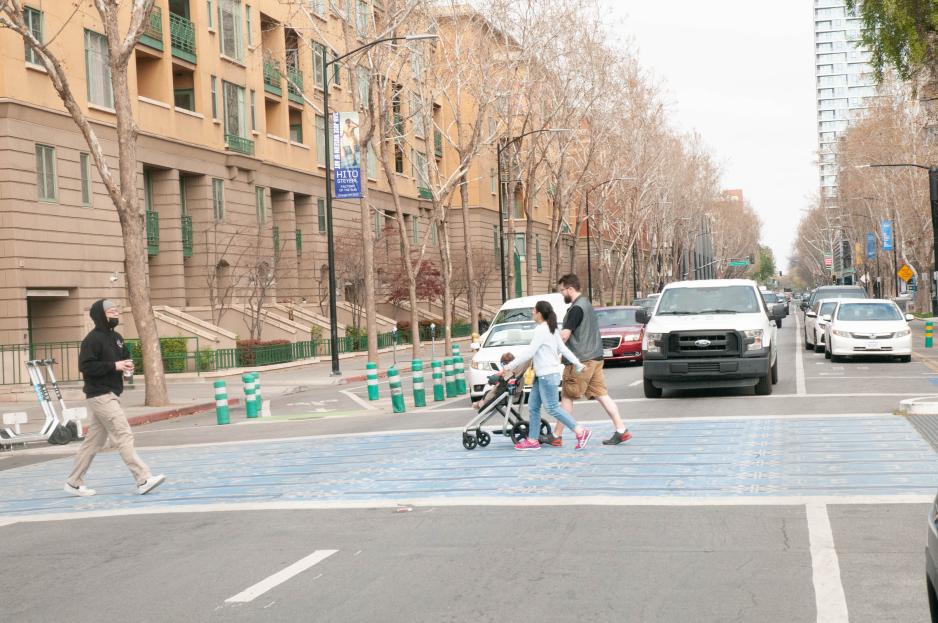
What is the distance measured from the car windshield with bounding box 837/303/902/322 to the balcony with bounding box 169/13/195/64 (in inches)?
970

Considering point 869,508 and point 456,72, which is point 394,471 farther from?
point 456,72

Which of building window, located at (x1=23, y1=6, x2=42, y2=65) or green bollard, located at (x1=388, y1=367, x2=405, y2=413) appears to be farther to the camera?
building window, located at (x1=23, y1=6, x2=42, y2=65)

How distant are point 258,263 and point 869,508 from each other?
121ft

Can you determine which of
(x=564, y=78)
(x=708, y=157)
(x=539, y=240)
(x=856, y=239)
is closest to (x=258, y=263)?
(x=564, y=78)

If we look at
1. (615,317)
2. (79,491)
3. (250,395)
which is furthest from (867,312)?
(79,491)

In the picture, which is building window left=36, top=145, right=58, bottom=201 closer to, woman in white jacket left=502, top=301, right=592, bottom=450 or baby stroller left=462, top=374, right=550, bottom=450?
baby stroller left=462, top=374, right=550, bottom=450

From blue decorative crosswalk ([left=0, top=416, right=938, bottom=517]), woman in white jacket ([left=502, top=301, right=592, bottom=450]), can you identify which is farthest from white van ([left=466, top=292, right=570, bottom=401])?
woman in white jacket ([left=502, top=301, right=592, bottom=450])

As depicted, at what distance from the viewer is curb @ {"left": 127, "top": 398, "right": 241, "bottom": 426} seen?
23062mm

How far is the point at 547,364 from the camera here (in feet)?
43.9

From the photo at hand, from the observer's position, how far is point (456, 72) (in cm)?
4353

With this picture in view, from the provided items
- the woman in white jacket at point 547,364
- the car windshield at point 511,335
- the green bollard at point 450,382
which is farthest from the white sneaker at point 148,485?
the green bollard at point 450,382

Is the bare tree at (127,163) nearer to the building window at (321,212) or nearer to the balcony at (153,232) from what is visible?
the balcony at (153,232)

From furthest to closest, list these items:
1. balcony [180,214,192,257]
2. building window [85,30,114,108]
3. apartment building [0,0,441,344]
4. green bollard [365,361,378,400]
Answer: balcony [180,214,192,257]
building window [85,30,114,108]
apartment building [0,0,441,344]
green bollard [365,361,378,400]

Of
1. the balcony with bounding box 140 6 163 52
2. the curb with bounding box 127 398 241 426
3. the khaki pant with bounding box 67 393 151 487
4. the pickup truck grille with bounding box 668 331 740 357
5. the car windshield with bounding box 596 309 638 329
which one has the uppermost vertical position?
the balcony with bounding box 140 6 163 52
